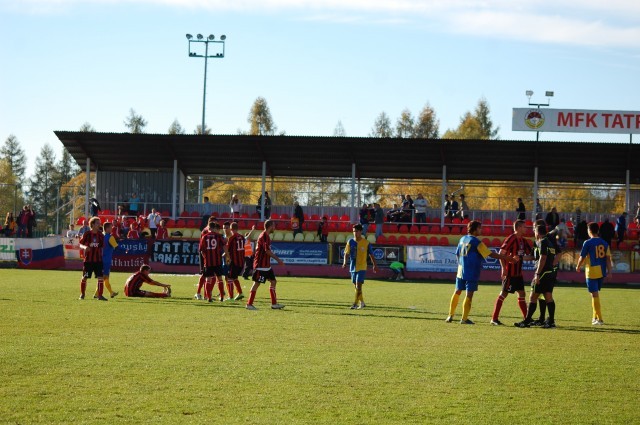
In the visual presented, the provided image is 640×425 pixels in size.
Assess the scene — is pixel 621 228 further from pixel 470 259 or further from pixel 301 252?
pixel 470 259

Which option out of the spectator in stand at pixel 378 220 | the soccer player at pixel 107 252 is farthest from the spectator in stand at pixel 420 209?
the soccer player at pixel 107 252

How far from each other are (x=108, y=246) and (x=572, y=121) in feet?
99.3

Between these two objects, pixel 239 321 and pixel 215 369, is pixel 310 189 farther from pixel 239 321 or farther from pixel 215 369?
pixel 215 369

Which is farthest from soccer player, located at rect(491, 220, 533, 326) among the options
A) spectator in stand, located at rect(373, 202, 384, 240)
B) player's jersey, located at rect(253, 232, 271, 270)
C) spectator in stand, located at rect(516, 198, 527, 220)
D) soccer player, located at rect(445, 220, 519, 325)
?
spectator in stand, located at rect(516, 198, 527, 220)

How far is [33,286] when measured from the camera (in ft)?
84.0

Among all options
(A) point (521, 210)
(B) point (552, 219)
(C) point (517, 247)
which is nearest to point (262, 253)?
(C) point (517, 247)

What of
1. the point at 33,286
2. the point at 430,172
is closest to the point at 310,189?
the point at 430,172

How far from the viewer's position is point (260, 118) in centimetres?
8619

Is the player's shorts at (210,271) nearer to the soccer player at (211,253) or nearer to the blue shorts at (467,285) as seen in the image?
the soccer player at (211,253)

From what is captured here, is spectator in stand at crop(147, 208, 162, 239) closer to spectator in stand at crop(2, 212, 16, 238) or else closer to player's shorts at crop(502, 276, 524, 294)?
spectator in stand at crop(2, 212, 16, 238)

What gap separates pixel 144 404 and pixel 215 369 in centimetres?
206

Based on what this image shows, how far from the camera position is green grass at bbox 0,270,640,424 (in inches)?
334

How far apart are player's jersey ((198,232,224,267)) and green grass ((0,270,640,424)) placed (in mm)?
1941

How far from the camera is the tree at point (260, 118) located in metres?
86.1
